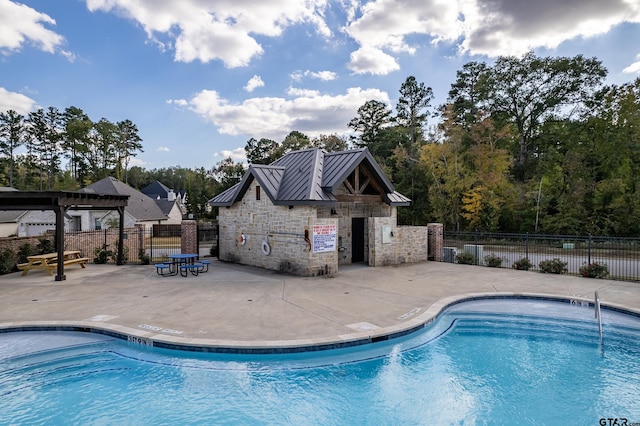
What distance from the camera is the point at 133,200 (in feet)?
123

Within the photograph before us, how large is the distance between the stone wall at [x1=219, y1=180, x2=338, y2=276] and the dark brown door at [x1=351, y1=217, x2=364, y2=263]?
2597mm

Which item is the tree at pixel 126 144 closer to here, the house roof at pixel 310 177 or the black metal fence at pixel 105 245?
the black metal fence at pixel 105 245

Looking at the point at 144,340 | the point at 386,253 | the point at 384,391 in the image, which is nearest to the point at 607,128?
the point at 386,253

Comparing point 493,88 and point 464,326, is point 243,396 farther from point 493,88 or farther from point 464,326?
point 493,88

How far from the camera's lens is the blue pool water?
5.06 metres

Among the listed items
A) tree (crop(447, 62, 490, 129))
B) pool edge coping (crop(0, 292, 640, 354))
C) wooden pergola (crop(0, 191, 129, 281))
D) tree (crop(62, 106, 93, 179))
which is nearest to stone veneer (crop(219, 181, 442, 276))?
pool edge coping (crop(0, 292, 640, 354))

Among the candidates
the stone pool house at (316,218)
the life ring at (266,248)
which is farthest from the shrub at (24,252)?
the life ring at (266,248)

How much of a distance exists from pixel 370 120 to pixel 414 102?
7.04 metres

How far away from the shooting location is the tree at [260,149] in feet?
142

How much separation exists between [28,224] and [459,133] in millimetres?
40070

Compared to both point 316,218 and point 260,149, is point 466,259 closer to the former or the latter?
point 316,218

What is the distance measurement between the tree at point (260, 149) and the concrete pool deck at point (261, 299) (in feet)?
97.1

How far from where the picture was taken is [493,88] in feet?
119

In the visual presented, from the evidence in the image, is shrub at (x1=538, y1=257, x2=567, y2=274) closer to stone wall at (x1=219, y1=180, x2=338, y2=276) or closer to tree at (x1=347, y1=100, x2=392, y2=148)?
stone wall at (x1=219, y1=180, x2=338, y2=276)
